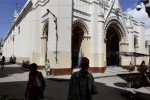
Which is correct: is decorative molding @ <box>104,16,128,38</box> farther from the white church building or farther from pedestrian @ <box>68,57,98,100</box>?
pedestrian @ <box>68,57,98,100</box>

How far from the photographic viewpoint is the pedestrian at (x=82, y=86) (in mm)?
5023

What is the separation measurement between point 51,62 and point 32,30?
8232 millimetres

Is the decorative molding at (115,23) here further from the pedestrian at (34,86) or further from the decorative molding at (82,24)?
the pedestrian at (34,86)

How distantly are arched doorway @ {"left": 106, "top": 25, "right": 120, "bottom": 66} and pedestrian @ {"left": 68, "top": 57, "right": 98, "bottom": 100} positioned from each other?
27300 millimetres

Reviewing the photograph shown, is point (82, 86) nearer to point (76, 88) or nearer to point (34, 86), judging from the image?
point (76, 88)

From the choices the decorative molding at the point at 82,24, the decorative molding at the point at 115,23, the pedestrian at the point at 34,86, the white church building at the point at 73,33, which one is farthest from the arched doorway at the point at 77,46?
the pedestrian at the point at 34,86

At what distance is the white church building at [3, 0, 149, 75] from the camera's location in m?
22.8

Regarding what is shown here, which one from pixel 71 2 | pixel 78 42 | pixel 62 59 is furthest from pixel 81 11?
pixel 62 59

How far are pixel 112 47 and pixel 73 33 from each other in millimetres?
10985

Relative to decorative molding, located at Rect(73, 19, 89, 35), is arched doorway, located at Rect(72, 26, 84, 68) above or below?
below

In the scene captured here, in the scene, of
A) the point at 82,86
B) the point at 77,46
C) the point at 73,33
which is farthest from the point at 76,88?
the point at 77,46

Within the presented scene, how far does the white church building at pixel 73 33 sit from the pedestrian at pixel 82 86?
1707 cm

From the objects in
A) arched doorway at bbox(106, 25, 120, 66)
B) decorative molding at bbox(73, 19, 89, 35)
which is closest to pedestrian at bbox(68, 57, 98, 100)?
decorative molding at bbox(73, 19, 89, 35)

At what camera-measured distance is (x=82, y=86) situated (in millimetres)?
5055
